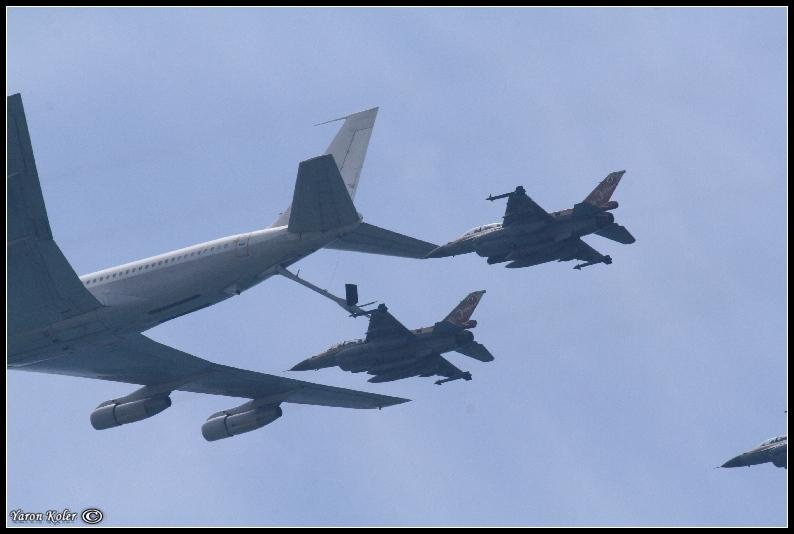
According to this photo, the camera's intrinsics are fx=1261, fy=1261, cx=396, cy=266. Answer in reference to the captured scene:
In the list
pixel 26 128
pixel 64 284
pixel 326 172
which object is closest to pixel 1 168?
pixel 26 128

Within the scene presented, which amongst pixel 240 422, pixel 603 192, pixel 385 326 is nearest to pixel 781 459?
pixel 603 192

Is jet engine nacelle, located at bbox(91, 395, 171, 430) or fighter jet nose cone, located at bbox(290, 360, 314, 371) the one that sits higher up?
fighter jet nose cone, located at bbox(290, 360, 314, 371)

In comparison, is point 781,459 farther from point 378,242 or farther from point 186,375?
point 186,375

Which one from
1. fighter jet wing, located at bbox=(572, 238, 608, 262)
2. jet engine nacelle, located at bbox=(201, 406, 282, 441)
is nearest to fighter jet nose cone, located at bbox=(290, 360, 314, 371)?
jet engine nacelle, located at bbox=(201, 406, 282, 441)

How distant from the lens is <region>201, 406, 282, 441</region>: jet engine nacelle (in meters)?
56.4

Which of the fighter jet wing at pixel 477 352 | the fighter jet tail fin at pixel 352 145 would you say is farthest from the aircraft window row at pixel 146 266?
the fighter jet wing at pixel 477 352

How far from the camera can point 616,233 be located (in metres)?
57.0

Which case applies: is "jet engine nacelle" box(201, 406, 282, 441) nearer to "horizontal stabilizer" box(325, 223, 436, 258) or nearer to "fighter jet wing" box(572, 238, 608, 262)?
"horizontal stabilizer" box(325, 223, 436, 258)

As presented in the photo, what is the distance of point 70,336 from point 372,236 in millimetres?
12042

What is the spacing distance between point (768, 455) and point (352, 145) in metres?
35.4

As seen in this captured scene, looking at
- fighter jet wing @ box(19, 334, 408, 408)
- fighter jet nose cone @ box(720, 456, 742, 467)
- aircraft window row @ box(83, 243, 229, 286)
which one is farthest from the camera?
fighter jet nose cone @ box(720, 456, 742, 467)

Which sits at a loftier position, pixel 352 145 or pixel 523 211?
pixel 352 145

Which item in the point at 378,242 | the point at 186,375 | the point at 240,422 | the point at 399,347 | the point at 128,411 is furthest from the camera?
the point at 399,347

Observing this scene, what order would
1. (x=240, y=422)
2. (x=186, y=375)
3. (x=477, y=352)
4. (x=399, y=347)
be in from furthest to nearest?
(x=477, y=352)
(x=399, y=347)
(x=240, y=422)
(x=186, y=375)
